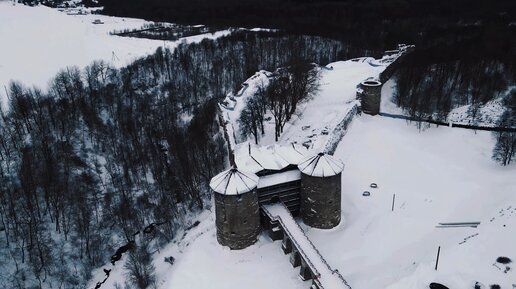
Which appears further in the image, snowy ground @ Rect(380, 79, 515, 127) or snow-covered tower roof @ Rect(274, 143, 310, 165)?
snowy ground @ Rect(380, 79, 515, 127)

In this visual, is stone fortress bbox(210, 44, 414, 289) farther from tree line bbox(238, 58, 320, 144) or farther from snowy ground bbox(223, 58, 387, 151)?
tree line bbox(238, 58, 320, 144)

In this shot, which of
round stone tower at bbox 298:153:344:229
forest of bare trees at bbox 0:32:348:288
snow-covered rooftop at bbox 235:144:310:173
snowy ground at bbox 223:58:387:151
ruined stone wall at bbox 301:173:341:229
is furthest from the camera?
snowy ground at bbox 223:58:387:151

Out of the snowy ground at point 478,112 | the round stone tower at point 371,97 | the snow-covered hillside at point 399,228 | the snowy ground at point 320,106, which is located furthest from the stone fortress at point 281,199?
the snowy ground at point 478,112

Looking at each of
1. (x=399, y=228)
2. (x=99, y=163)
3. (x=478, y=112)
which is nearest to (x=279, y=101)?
(x=478, y=112)

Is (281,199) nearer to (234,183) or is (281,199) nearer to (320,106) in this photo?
(234,183)

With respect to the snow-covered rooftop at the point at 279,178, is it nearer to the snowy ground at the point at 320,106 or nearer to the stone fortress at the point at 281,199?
the stone fortress at the point at 281,199

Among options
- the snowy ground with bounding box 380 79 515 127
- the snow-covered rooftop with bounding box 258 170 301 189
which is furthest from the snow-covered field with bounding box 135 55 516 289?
the snowy ground with bounding box 380 79 515 127
